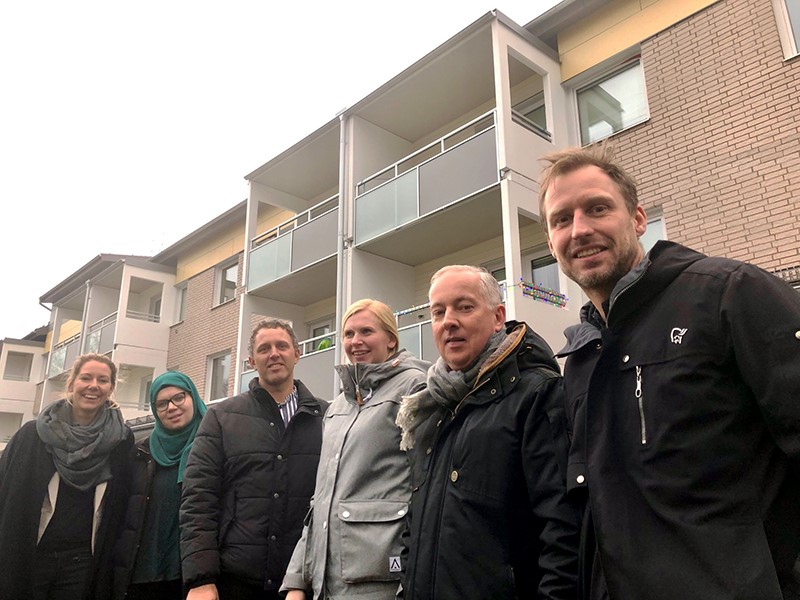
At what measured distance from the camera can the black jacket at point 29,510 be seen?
3525mm

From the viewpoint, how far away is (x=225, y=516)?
10.5 feet

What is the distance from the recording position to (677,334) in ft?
5.27

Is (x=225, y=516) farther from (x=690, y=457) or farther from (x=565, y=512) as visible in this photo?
(x=690, y=457)

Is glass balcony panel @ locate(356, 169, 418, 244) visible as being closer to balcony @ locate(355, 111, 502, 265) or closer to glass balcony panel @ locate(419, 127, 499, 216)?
balcony @ locate(355, 111, 502, 265)

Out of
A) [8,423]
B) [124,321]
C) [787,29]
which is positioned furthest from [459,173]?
[8,423]

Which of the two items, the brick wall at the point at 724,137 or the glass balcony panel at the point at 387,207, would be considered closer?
the brick wall at the point at 724,137

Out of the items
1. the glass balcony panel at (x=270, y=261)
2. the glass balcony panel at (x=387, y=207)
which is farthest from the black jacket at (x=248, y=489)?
the glass balcony panel at (x=270, y=261)

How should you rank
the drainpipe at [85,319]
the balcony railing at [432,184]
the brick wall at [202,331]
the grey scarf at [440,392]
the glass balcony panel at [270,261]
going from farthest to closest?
the drainpipe at [85,319] < the brick wall at [202,331] < the glass balcony panel at [270,261] < the balcony railing at [432,184] < the grey scarf at [440,392]

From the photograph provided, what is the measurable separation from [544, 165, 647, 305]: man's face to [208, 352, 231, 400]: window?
1595 centimetres

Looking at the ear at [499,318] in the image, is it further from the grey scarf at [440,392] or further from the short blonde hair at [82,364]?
the short blonde hair at [82,364]

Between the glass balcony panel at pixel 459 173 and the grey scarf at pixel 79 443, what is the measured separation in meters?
6.46

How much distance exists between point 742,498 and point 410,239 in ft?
→ 31.6

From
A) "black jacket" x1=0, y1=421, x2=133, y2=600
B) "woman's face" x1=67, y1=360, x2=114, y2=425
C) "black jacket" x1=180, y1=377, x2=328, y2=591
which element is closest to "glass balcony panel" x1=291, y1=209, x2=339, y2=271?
"woman's face" x1=67, y1=360, x2=114, y2=425

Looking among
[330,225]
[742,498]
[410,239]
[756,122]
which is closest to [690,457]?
[742,498]
